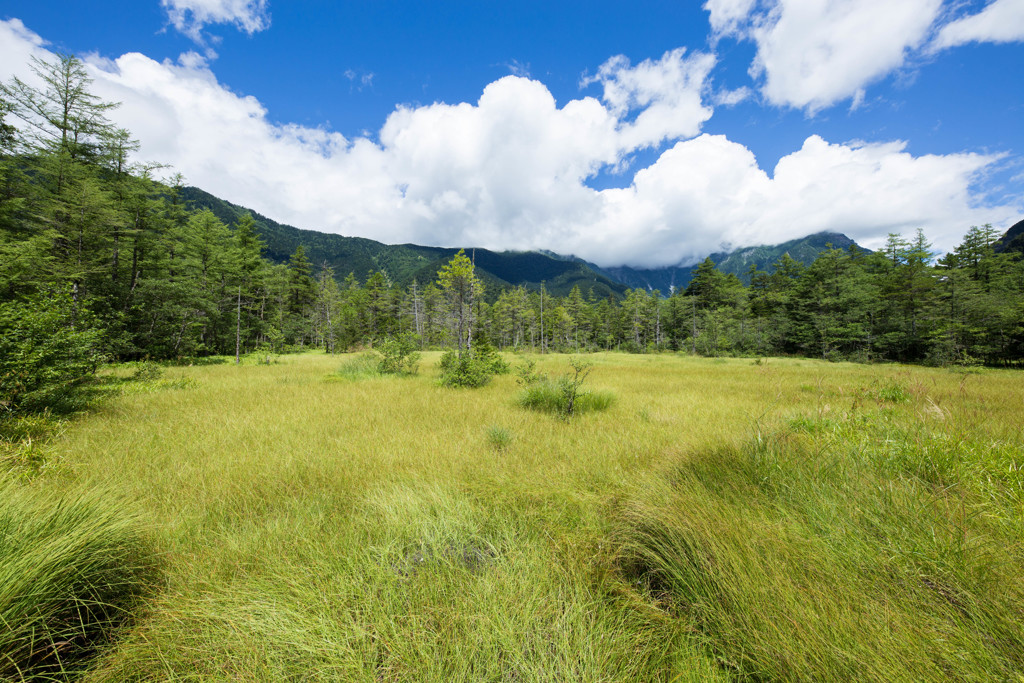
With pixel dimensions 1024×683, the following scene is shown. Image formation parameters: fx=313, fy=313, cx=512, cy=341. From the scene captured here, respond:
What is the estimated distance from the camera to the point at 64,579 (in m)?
1.73

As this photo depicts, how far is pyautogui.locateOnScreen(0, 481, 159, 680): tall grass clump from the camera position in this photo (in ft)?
4.81

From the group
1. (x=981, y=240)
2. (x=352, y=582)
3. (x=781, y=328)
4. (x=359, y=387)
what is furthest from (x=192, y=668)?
(x=981, y=240)

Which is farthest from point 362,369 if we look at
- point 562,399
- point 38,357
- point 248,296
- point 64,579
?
point 248,296

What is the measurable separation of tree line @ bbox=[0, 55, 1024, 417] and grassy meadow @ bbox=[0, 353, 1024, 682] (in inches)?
193

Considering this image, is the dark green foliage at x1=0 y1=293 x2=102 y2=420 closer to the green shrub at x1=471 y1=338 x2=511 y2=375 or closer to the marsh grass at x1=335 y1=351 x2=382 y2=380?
the marsh grass at x1=335 y1=351 x2=382 y2=380

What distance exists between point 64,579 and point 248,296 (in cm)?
3371

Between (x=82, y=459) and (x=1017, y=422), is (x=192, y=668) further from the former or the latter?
(x=1017, y=422)

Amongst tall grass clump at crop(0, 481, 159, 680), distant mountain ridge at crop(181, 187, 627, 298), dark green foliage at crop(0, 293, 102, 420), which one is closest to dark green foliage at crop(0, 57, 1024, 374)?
dark green foliage at crop(0, 293, 102, 420)

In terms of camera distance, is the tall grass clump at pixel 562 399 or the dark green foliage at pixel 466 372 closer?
the tall grass clump at pixel 562 399

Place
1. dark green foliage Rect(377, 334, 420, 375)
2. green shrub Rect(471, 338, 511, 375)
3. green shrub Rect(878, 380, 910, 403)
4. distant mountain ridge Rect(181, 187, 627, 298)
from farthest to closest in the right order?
distant mountain ridge Rect(181, 187, 627, 298)
dark green foliage Rect(377, 334, 420, 375)
green shrub Rect(471, 338, 511, 375)
green shrub Rect(878, 380, 910, 403)

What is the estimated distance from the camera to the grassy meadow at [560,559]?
1424 mm

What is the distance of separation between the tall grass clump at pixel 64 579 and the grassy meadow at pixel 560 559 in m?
0.02

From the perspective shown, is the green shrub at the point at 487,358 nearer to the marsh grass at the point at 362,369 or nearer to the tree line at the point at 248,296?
the tree line at the point at 248,296

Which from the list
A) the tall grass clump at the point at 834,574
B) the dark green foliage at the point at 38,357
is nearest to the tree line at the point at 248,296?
the dark green foliage at the point at 38,357
